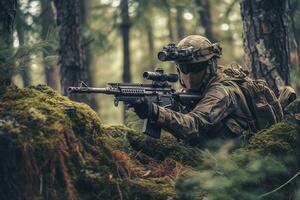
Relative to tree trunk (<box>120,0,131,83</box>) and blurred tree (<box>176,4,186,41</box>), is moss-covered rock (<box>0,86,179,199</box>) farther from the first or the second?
blurred tree (<box>176,4,186,41</box>)

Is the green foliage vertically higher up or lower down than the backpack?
lower down

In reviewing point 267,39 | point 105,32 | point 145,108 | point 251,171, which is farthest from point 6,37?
point 105,32

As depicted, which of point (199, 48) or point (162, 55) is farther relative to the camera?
point (199, 48)

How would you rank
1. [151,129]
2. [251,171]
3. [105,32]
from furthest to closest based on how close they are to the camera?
1. [105,32]
2. [151,129]
3. [251,171]

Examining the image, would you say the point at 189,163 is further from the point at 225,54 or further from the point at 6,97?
the point at 225,54

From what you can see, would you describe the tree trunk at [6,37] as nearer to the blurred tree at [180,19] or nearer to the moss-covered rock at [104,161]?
the moss-covered rock at [104,161]

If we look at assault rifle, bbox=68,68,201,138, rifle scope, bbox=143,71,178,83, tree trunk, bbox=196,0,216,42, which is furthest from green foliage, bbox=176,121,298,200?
tree trunk, bbox=196,0,216,42

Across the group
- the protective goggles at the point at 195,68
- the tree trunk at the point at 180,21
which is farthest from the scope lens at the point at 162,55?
the tree trunk at the point at 180,21

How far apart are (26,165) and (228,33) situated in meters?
18.4

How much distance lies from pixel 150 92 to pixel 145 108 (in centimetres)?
47

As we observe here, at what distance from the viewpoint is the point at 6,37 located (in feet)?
21.7

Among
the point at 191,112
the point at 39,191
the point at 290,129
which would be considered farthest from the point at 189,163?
the point at 39,191

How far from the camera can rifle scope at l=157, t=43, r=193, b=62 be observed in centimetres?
712

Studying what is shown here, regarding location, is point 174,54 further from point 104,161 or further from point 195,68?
point 104,161
